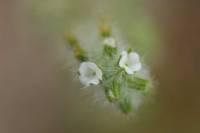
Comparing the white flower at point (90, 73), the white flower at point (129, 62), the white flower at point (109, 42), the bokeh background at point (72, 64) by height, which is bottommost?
the white flower at point (90, 73)

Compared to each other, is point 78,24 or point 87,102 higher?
point 78,24

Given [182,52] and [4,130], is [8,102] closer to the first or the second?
[4,130]

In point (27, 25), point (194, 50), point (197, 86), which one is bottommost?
point (197, 86)

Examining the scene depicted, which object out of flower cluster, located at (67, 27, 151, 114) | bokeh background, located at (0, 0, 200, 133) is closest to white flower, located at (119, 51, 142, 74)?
flower cluster, located at (67, 27, 151, 114)

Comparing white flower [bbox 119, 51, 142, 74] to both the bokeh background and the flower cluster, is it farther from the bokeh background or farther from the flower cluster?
the bokeh background

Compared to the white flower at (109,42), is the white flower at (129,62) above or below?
below

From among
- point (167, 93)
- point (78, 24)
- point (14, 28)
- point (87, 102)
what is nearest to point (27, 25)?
point (14, 28)

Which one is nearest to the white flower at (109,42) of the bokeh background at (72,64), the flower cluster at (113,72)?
the flower cluster at (113,72)

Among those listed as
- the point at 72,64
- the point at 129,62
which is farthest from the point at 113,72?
the point at 72,64

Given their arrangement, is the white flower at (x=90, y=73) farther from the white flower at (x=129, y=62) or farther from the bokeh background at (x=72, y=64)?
the bokeh background at (x=72, y=64)
